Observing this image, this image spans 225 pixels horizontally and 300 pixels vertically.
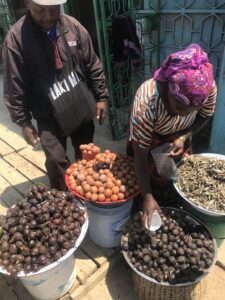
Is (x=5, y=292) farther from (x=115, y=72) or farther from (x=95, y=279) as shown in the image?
(x=115, y=72)

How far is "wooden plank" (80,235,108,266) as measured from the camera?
2667mm

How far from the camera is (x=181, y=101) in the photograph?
1.73 meters

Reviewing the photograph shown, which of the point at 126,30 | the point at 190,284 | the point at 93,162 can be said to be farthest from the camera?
the point at 126,30

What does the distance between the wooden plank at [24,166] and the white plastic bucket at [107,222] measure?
141 centimetres

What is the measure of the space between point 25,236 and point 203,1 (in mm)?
3048

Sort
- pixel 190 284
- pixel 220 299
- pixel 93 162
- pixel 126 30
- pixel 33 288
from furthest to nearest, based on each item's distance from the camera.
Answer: pixel 126 30 → pixel 93 162 → pixel 220 299 → pixel 33 288 → pixel 190 284

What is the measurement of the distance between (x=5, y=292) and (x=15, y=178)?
63.2 inches

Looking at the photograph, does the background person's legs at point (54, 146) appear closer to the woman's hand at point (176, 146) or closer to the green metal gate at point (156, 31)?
the woman's hand at point (176, 146)

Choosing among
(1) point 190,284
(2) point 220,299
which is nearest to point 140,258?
(1) point 190,284

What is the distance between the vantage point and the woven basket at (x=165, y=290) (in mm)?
2156

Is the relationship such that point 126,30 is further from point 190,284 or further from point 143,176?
point 190,284

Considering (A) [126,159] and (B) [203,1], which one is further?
(B) [203,1]

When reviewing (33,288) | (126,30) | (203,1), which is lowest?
(33,288)

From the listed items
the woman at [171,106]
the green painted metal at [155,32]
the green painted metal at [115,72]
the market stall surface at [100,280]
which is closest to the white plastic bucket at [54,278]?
the market stall surface at [100,280]
